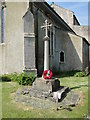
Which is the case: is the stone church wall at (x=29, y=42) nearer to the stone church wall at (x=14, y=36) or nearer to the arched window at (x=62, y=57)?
the stone church wall at (x=14, y=36)

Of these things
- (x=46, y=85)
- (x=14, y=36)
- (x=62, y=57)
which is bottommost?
(x=46, y=85)

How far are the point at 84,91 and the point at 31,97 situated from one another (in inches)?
131

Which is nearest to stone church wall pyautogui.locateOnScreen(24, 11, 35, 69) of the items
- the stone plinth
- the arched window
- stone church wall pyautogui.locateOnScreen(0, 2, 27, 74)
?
stone church wall pyautogui.locateOnScreen(0, 2, 27, 74)

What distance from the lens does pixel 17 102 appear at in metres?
8.24

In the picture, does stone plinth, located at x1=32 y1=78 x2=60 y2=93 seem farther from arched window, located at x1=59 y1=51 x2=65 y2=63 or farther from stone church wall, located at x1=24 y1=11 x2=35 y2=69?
arched window, located at x1=59 y1=51 x2=65 y2=63

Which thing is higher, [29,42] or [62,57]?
[29,42]

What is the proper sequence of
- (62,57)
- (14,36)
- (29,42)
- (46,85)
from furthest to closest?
1. (62,57)
2. (14,36)
3. (29,42)
4. (46,85)

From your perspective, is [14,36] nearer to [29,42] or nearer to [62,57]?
[29,42]

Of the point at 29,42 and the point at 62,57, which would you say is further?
the point at 62,57

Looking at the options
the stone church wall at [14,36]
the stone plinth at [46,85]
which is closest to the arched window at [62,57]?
the stone church wall at [14,36]

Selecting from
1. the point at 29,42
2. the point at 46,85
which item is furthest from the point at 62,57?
the point at 46,85

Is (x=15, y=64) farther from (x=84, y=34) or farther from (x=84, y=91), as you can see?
(x=84, y=34)

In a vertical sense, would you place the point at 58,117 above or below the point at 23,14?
below

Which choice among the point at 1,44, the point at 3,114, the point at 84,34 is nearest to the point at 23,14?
the point at 1,44
